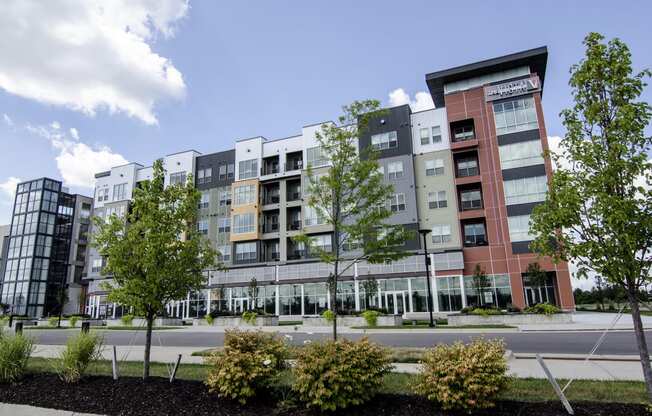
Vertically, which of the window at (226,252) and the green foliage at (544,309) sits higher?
the window at (226,252)

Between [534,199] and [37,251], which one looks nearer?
[534,199]

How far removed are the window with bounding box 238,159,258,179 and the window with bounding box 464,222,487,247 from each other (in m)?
26.4

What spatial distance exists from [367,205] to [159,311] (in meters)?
6.32

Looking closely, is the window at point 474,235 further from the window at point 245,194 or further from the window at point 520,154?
the window at point 245,194

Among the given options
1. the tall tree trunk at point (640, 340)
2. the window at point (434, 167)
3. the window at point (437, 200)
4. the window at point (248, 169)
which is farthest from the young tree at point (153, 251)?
the window at point (248, 169)

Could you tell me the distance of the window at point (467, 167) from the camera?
139ft

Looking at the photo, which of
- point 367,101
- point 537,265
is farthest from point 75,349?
point 537,265

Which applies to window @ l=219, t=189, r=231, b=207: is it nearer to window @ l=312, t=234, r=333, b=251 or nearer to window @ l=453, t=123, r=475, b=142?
window @ l=312, t=234, r=333, b=251

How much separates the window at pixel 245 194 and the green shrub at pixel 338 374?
46.0 m

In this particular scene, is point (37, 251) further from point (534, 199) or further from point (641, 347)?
point (641, 347)

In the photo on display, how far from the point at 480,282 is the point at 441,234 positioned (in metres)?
6.60

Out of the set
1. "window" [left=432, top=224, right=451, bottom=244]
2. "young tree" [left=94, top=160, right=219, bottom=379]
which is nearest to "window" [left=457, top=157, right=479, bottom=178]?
"window" [left=432, top=224, right=451, bottom=244]

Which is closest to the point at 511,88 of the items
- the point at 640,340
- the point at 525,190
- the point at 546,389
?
the point at 525,190

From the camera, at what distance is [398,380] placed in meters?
8.84
